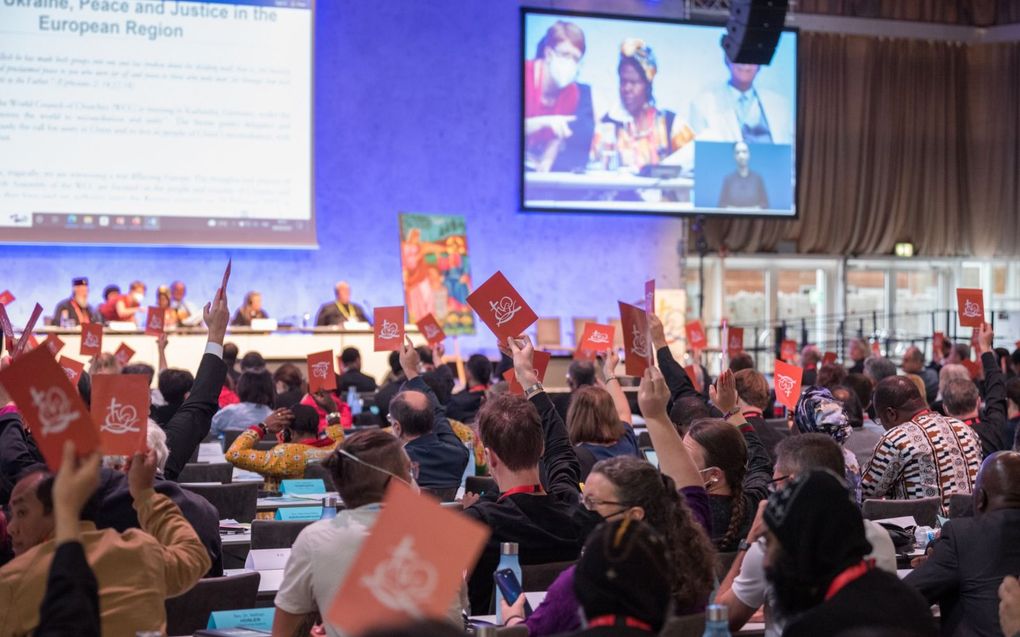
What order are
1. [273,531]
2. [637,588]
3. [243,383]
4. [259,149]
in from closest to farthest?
[637,588], [273,531], [243,383], [259,149]

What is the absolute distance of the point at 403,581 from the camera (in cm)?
179

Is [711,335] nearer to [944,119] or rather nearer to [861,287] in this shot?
[861,287]

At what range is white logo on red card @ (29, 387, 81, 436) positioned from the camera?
90.1 inches

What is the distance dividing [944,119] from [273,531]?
17.4m

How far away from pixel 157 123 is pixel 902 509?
36.9 feet

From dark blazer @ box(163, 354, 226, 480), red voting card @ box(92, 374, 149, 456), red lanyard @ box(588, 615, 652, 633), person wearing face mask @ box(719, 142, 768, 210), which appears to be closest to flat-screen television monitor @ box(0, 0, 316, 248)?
person wearing face mask @ box(719, 142, 768, 210)

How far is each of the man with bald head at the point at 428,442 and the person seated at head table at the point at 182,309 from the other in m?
7.77

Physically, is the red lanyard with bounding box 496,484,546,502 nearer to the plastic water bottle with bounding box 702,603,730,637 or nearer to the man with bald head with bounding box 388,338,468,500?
the plastic water bottle with bounding box 702,603,730,637

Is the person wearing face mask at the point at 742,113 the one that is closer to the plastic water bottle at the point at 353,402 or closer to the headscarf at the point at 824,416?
the plastic water bottle at the point at 353,402

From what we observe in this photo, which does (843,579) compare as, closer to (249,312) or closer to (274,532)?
(274,532)

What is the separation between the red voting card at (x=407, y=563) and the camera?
1772mm

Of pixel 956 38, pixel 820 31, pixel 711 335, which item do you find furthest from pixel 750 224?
pixel 956 38

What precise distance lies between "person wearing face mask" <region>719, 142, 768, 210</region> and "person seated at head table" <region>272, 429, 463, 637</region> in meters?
13.5

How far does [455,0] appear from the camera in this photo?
52.6 feet
